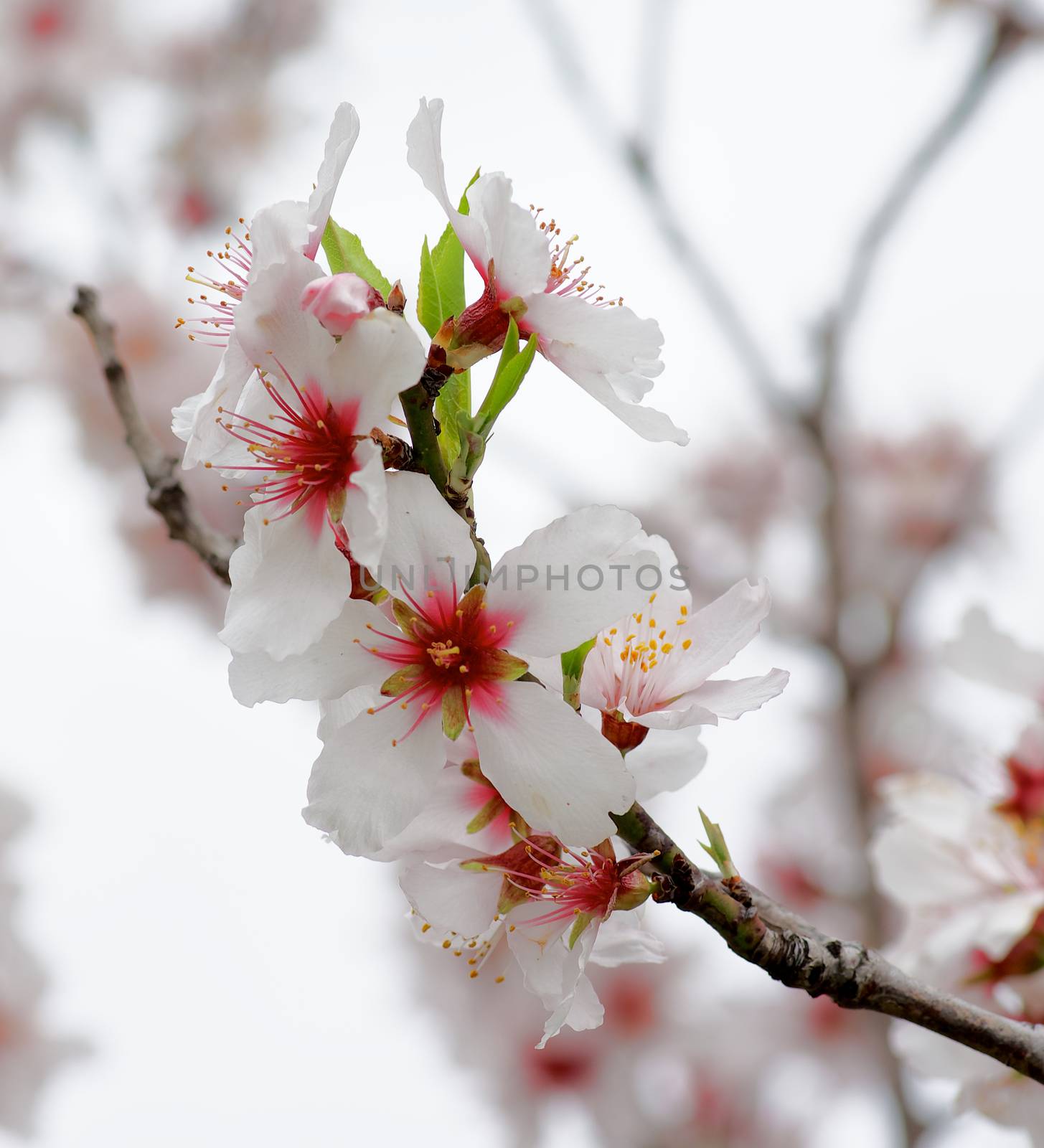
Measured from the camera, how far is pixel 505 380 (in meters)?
0.81

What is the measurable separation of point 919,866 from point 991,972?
141mm

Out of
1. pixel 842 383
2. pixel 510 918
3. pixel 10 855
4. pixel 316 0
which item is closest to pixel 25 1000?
pixel 10 855

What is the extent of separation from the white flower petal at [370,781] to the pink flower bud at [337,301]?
10.2 inches

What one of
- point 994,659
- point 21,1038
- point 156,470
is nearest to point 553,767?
point 156,470

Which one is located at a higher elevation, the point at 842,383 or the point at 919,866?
the point at 842,383

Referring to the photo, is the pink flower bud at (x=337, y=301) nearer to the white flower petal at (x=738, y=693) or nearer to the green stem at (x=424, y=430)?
the green stem at (x=424, y=430)

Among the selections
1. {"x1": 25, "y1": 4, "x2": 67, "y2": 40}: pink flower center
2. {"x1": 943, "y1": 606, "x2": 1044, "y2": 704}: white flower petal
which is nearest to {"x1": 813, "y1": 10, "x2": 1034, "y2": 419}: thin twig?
{"x1": 943, "y1": 606, "x2": 1044, "y2": 704}: white flower petal

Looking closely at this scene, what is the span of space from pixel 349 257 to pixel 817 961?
60cm

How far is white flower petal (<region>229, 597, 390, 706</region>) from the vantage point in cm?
78

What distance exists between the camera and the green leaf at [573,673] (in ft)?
2.72

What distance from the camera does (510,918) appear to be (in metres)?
0.91

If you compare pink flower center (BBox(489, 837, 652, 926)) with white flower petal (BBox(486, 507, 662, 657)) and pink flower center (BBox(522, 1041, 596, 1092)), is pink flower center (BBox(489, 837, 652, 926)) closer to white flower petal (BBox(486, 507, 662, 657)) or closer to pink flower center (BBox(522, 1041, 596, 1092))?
white flower petal (BBox(486, 507, 662, 657))

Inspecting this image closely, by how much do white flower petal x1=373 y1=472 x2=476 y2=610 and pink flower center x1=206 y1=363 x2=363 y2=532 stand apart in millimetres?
54

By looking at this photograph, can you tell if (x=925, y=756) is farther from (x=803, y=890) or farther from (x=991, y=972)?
(x=991, y=972)
